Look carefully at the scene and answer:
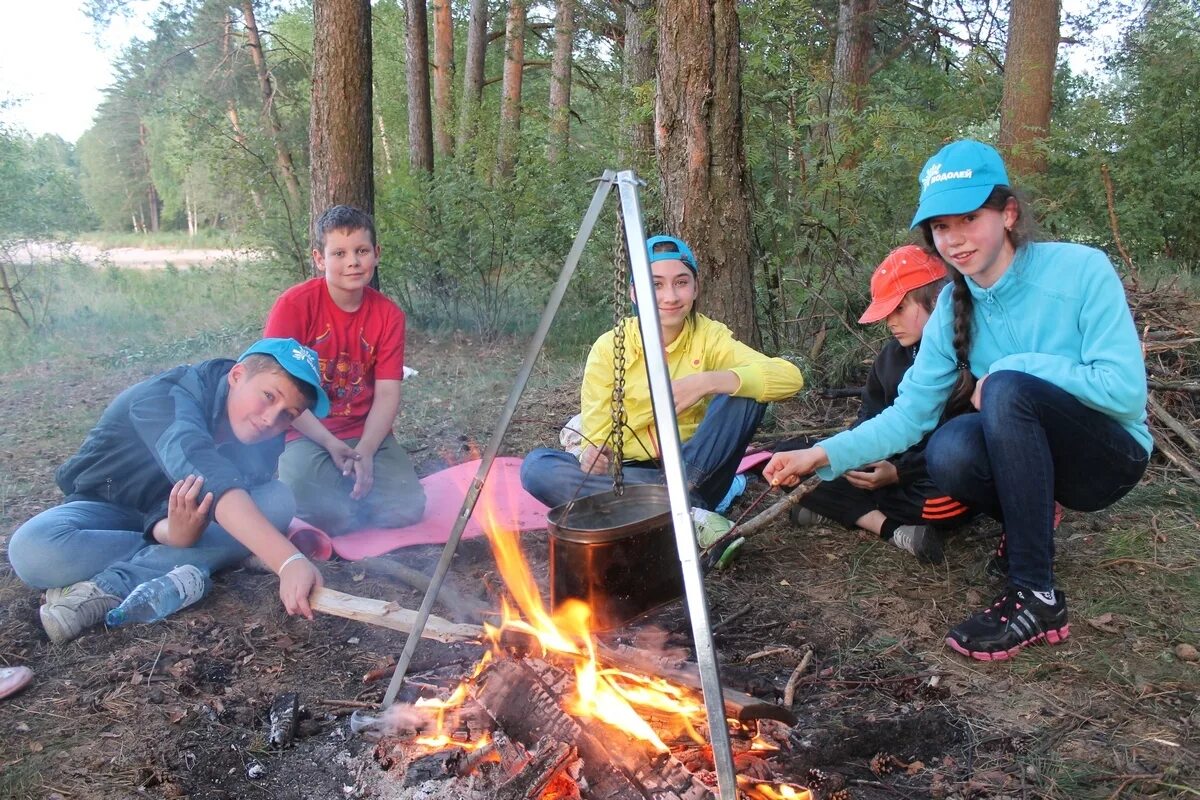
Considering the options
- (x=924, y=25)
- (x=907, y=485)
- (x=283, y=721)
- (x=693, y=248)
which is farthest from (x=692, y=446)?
(x=924, y=25)

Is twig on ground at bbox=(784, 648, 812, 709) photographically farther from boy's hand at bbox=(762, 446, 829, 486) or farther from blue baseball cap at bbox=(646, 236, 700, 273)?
blue baseball cap at bbox=(646, 236, 700, 273)

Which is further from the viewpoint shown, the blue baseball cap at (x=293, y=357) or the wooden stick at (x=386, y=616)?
the blue baseball cap at (x=293, y=357)

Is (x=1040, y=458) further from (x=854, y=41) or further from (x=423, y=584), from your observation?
(x=854, y=41)

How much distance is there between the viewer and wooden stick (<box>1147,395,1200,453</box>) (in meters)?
4.05

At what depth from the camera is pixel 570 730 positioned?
2.07m

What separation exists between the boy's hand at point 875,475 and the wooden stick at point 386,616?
5.64 ft

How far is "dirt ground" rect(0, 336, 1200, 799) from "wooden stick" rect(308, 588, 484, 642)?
0.09m

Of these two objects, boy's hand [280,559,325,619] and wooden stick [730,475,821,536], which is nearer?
boy's hand [280,559,325,619]

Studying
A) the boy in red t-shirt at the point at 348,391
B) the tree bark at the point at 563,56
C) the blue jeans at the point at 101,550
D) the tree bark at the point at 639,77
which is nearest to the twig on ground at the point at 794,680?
→ the blue jeans at the point at 101,550

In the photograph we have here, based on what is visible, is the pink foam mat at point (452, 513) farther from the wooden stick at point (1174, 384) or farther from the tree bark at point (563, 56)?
the tree bark at point (563, 56)

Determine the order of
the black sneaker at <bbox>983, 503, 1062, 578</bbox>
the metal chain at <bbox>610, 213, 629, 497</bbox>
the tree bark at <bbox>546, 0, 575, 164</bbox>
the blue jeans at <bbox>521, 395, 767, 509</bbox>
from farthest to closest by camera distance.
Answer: the tree bark at <bbox>546, 0, 575, 164</bbox>, the blue jeans at <bbox>521, 395, 767, 509</bbox>, the black sneaker at <bbox>983, 503, 1062, 578</bbox>, the metal chain at <bbox>610, 213, 629, 497</bbox>

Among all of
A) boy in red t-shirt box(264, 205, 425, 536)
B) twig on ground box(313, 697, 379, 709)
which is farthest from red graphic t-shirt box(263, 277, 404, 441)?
twig on ground box(313, 697, 379, 709)

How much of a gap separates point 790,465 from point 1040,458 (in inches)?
31.9

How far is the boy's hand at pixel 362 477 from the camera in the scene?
Result: 3984mm
